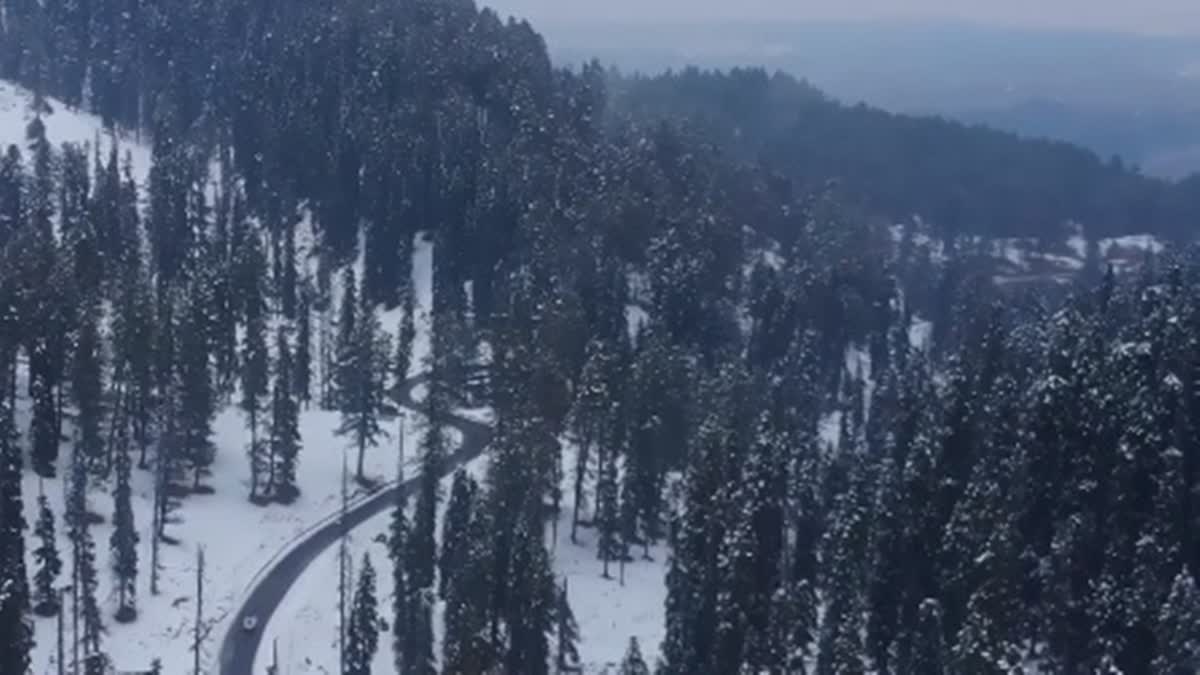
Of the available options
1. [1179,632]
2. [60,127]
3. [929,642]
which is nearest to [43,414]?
[929,642]

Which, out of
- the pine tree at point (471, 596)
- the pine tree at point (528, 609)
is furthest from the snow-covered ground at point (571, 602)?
the pine tree at point (528, 609)

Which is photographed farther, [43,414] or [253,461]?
[253,461]

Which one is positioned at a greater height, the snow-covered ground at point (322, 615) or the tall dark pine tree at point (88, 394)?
the tall dark pine tree at point (88, 394)

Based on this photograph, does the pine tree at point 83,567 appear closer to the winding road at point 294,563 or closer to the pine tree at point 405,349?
the winding road at point 294,563

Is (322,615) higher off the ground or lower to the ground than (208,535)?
lower

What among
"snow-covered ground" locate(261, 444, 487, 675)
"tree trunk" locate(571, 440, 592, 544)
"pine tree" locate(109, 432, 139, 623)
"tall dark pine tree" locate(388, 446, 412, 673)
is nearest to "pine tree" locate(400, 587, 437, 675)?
"tall dark pine tree" locate(388, 446, 412, 673)

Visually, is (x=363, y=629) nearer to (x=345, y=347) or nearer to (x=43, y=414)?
(x=43, y=414)
